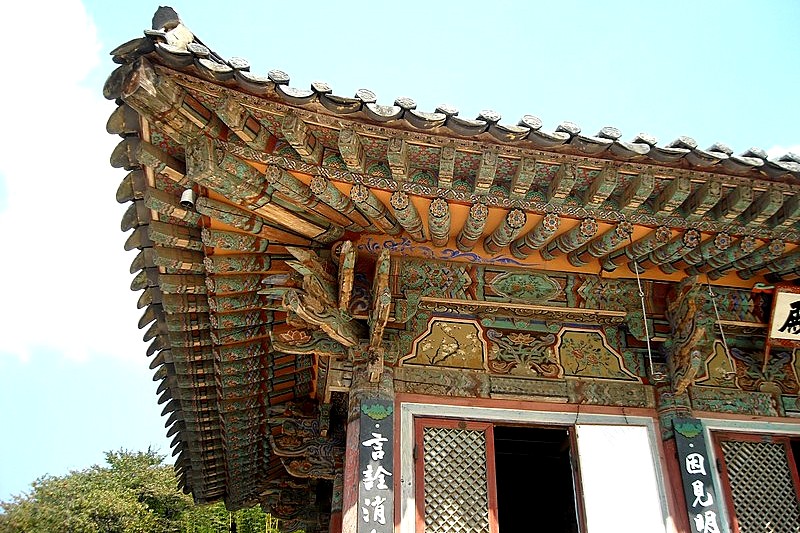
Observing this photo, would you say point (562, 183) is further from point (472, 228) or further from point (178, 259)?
point (178, 259)

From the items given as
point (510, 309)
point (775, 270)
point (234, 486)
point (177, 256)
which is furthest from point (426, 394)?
point (234, 486)

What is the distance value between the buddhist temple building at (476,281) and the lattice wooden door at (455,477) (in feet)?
0.06

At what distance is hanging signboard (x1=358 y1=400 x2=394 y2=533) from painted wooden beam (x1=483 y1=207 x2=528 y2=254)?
1723 mm

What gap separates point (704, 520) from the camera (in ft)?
19.3

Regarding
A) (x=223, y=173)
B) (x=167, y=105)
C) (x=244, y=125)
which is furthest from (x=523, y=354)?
(x=167, y=105)

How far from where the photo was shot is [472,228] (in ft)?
19.0

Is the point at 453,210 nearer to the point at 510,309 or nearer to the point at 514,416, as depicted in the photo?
the point at 510,309

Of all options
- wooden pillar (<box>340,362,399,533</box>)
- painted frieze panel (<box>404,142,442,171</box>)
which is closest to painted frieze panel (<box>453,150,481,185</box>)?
painted frieze panel (<box>404,142,442,171</box>)

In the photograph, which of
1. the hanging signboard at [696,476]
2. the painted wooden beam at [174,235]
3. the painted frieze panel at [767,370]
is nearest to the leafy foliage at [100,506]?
the painted wooden beam at [174,235]

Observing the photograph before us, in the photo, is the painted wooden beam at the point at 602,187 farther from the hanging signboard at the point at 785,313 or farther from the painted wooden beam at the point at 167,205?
the painted wooden beam at the point at 167,205

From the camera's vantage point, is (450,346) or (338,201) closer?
(338,201)

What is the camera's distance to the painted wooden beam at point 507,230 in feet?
18.5

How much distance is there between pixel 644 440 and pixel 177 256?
15.2ft

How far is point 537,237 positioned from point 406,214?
121cm
